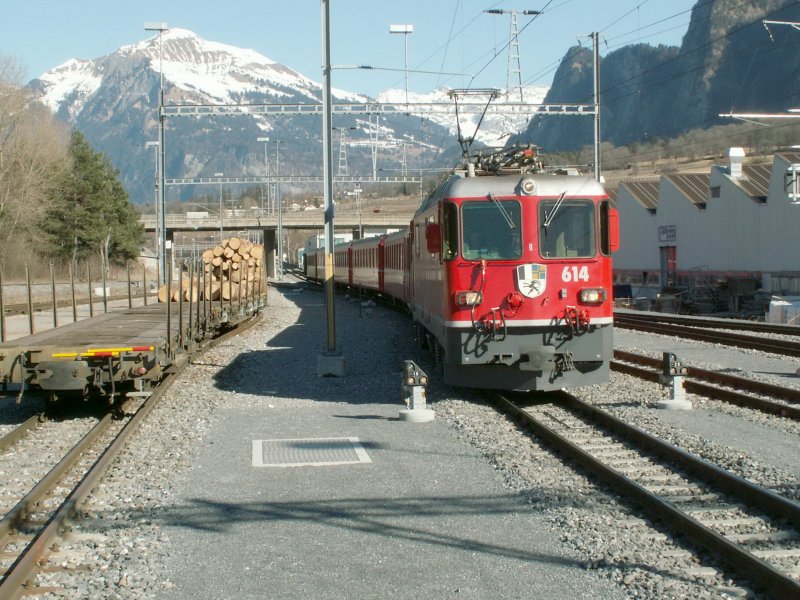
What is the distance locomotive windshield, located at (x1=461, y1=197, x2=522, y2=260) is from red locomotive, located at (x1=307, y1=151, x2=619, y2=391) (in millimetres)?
13

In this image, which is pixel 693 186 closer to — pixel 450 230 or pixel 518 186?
pixel 518 186

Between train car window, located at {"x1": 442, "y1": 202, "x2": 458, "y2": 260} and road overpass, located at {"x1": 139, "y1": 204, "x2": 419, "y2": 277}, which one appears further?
road overpass, located at {"x1": 139, "y1": 204, "x2": 419, "y2": 277}

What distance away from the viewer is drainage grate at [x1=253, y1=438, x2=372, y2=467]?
914 centimetres

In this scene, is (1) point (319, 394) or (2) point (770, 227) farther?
(2) point (770, 227)

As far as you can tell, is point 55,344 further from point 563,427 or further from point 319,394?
point 563,427

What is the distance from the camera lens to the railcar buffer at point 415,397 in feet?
37.2

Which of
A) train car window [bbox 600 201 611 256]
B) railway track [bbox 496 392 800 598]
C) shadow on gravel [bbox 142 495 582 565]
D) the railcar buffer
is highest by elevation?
train car window [bbox 600 201 611 256]

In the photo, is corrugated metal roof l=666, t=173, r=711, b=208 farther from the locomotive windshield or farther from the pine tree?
the locomotive windshield

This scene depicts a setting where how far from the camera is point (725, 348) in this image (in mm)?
20047

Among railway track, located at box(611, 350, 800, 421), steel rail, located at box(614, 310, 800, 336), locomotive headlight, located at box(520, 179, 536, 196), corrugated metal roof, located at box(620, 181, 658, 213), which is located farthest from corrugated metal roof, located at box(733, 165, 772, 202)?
locomotive headlight, located at box(520, 179, 536, 196)

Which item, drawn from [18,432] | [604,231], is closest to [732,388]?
[604,231]

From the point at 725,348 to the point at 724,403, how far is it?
7.85 metres

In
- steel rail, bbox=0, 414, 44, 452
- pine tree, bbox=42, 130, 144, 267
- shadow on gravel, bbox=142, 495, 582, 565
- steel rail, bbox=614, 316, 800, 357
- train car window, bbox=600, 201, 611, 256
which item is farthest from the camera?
pine tree, bbox=42, 130, 144, 267

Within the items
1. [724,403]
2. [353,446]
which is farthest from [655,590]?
[724,403]
